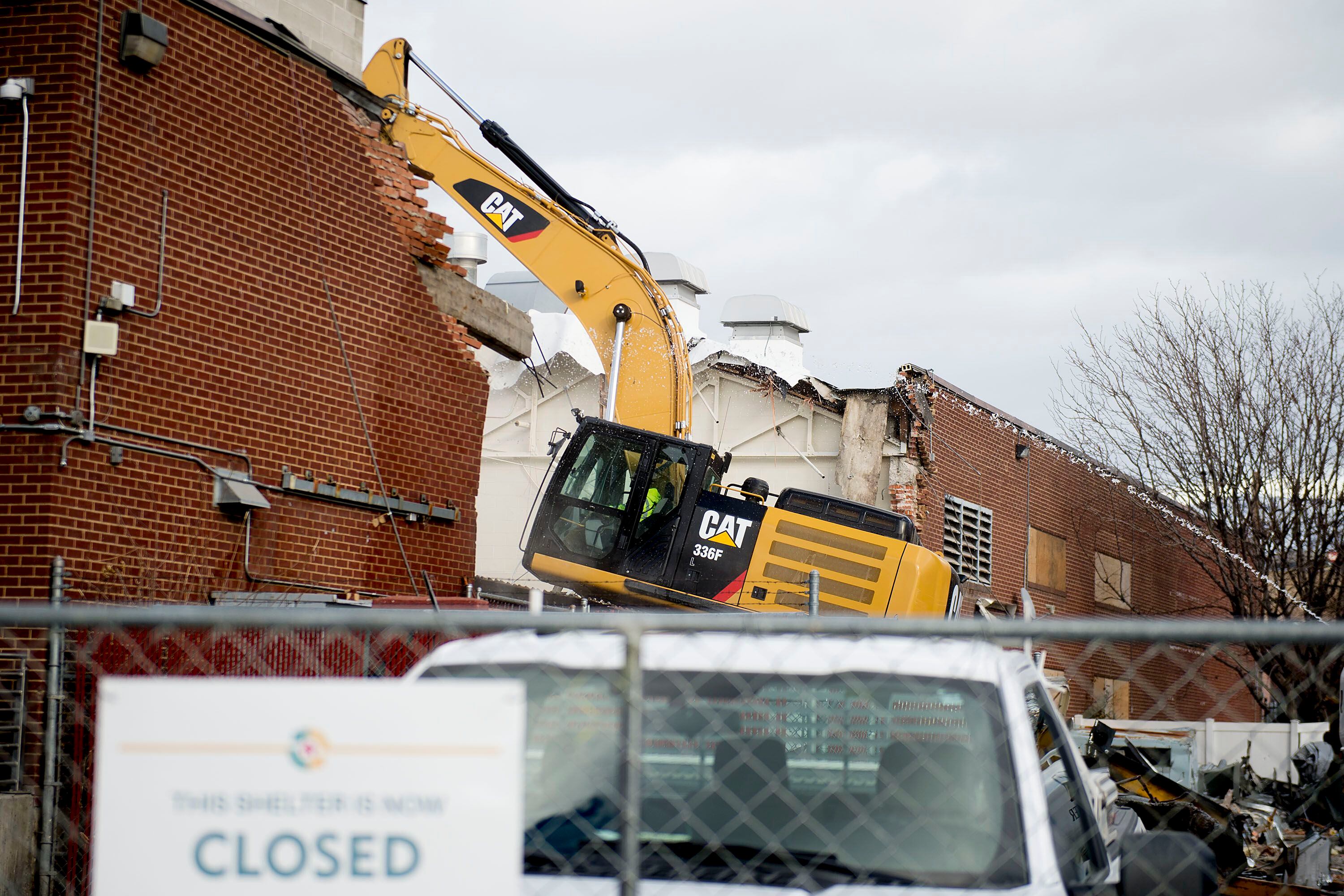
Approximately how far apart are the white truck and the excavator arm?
973cm

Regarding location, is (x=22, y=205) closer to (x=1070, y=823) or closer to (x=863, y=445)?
(x=1070, y=823)

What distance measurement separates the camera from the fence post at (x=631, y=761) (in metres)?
3.36

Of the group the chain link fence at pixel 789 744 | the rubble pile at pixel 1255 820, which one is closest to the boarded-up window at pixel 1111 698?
the rubble pile at pixel 1255 820

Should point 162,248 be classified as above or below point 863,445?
above

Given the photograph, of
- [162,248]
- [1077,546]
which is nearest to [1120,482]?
[1077,546]

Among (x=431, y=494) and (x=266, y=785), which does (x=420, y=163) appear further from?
(x=266, y=785)

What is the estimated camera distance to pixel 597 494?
43.4 ft

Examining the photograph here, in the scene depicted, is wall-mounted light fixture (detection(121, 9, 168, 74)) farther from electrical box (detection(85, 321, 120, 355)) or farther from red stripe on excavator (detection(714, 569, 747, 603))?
red stripe on excavator (detection(714, 569, 747, 603))

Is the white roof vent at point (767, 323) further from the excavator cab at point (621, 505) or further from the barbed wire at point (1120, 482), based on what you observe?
the excavator cab at point (621, 505)

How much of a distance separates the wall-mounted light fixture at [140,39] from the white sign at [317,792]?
7.82m

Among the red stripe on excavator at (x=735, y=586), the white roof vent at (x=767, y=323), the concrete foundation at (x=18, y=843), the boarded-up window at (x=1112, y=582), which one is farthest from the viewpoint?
the boarded-up window at (x=1112, y=582)

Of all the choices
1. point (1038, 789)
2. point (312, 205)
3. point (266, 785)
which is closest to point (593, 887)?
point (266, 785)

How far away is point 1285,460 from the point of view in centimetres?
2400

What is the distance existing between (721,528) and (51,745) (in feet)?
23.4
